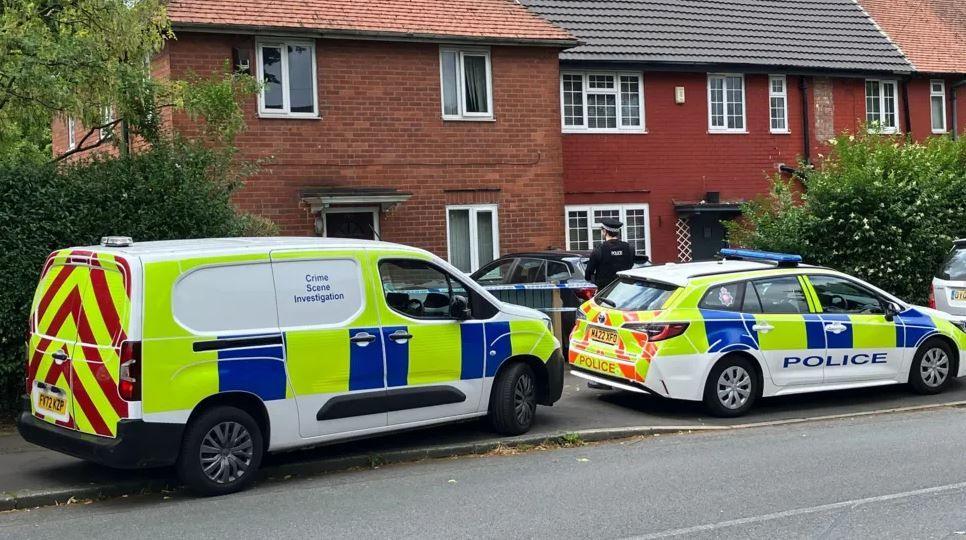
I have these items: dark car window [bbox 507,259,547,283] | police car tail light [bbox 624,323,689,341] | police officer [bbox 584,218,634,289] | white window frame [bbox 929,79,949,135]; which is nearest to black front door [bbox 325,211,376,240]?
dark car window [bbox 507,259,547,283]

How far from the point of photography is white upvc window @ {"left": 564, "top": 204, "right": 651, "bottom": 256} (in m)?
21.2

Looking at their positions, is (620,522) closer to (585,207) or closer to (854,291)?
(854,291)

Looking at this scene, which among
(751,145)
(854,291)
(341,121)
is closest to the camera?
(854,291)

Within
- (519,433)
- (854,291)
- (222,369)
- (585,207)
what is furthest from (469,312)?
(585,207)

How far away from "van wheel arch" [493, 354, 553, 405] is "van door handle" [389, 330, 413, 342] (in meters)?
1.16

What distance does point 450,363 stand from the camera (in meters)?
8.89

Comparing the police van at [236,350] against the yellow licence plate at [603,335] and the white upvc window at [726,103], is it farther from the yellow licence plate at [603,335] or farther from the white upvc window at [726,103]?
the white upvc window at [726,103]

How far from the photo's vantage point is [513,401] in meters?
9.36

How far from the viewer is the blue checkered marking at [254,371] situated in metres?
7.54

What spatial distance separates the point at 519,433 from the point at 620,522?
2819 mm

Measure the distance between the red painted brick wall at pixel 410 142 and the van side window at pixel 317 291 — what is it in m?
8.59

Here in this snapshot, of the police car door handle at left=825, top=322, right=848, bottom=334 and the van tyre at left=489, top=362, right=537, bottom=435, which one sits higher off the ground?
the police car door handle at left=825, top=322, right=848, bottom=334

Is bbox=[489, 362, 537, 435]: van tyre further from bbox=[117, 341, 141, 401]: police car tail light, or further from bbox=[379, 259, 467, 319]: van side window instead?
bbox=[117, 341, 141, 401]: police car tail light

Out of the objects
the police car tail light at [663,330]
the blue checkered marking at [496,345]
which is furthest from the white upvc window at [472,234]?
the blue checkered marking at [496,345]
